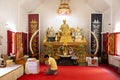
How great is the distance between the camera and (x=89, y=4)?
47.9 ft

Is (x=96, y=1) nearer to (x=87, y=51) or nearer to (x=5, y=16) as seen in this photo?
(x=87, y=51)

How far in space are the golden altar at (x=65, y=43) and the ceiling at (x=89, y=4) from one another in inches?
73.9

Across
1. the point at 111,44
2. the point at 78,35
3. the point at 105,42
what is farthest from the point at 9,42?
the point at 105,42

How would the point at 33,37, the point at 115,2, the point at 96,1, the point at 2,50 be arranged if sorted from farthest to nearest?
the point at 33,37, the point at 96,1, the point at 115,2, the point at 2,50

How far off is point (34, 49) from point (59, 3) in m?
3.42

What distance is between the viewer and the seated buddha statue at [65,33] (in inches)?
538

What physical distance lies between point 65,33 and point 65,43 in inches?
27.0

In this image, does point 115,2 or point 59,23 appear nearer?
point 115,2

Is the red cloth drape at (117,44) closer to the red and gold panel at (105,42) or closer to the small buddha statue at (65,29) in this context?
the red and gold panel at (105,42)

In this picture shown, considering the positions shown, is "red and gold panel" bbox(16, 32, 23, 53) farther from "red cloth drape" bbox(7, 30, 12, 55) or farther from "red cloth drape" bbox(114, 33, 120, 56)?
"red cloth drape" bbox(114, 33, 120, 56)

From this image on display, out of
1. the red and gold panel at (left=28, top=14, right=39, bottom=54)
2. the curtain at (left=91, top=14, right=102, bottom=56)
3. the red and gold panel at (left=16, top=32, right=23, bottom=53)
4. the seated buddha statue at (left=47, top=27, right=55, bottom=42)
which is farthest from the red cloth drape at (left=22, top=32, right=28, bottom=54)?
the curtain at (left=91, top=14, right=102, bottom=56)

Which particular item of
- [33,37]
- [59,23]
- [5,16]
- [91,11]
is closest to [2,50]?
[5,16]

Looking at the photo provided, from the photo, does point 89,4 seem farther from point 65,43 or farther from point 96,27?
point 65,43

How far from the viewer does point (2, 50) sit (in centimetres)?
977
